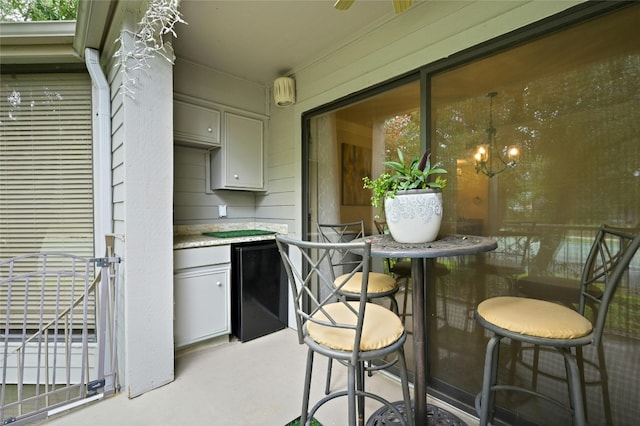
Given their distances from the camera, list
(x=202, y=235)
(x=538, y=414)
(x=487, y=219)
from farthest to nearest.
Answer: (x=202, y=235)
(x=487, y=219)
(x=538, y=414)

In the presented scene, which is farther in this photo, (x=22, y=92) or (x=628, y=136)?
(x=22, y=92)

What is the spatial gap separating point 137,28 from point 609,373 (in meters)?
3.19

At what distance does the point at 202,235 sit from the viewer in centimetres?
282

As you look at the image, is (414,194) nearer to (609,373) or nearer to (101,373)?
(609,373)

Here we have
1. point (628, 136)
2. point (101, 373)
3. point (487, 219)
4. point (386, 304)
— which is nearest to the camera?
point (628, 136)

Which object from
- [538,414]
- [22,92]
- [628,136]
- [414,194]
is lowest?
[538,414]

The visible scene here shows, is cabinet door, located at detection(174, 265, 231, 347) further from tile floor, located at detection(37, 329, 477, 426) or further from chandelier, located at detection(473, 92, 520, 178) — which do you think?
chandelier, located at detection(473, 92, 520, 178)

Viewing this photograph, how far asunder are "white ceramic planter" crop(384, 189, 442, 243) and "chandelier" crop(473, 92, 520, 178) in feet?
1.79

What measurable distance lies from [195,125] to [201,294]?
1543 mm

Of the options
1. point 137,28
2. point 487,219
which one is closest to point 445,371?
point 487,219

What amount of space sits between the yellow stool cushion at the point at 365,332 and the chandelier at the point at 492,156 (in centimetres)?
102

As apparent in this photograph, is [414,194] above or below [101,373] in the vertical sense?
above

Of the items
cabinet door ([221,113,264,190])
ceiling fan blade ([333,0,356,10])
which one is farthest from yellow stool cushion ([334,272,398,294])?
cabinet door ([221,113,264,190])

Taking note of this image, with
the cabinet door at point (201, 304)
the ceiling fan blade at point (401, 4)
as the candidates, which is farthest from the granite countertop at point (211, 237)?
the ceiling fan blade at point (401, 4)
